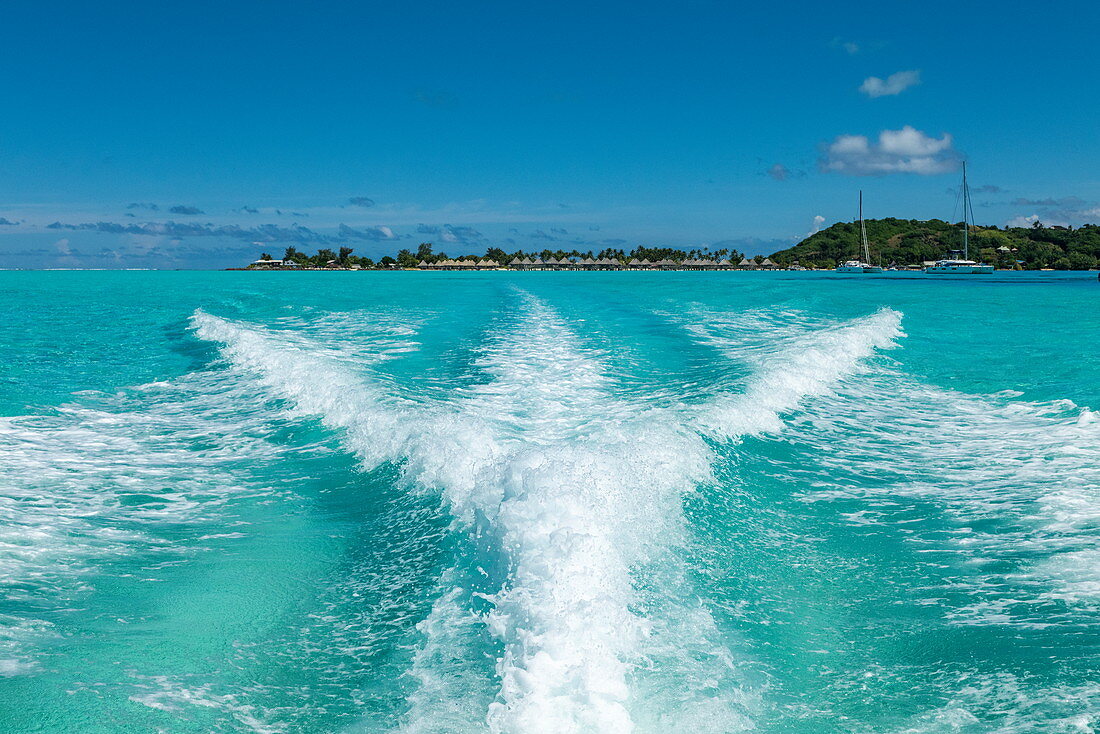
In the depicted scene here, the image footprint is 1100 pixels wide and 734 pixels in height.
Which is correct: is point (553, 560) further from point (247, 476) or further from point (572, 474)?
point (247, 476)

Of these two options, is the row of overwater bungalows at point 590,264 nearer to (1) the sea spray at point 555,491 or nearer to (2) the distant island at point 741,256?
(2) the distant island at point 741,256

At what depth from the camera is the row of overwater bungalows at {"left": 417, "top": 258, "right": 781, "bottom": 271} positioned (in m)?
151

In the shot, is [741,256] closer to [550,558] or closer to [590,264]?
[590,264]

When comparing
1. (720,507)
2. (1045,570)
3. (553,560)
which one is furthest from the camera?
(720,507)

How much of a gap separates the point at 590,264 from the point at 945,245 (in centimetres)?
8313

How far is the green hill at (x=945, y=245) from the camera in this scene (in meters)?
116

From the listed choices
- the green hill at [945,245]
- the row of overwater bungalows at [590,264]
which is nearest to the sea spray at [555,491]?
the green hill at [945,245]

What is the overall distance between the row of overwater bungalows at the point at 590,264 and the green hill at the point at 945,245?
13.7 metres

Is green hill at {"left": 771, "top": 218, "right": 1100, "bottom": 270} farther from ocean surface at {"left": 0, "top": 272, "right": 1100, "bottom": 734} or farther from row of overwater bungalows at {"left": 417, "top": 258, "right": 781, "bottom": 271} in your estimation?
ocean surface at {"left": 0, "top": 272, "right": 1100, "bottom": 734}

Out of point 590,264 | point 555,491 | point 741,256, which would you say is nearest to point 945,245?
point 741,256

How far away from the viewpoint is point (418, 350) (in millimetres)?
14070

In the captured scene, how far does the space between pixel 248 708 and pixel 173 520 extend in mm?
2748

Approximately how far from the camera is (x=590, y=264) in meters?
151

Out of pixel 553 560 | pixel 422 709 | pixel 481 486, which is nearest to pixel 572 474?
pixel 481 486
